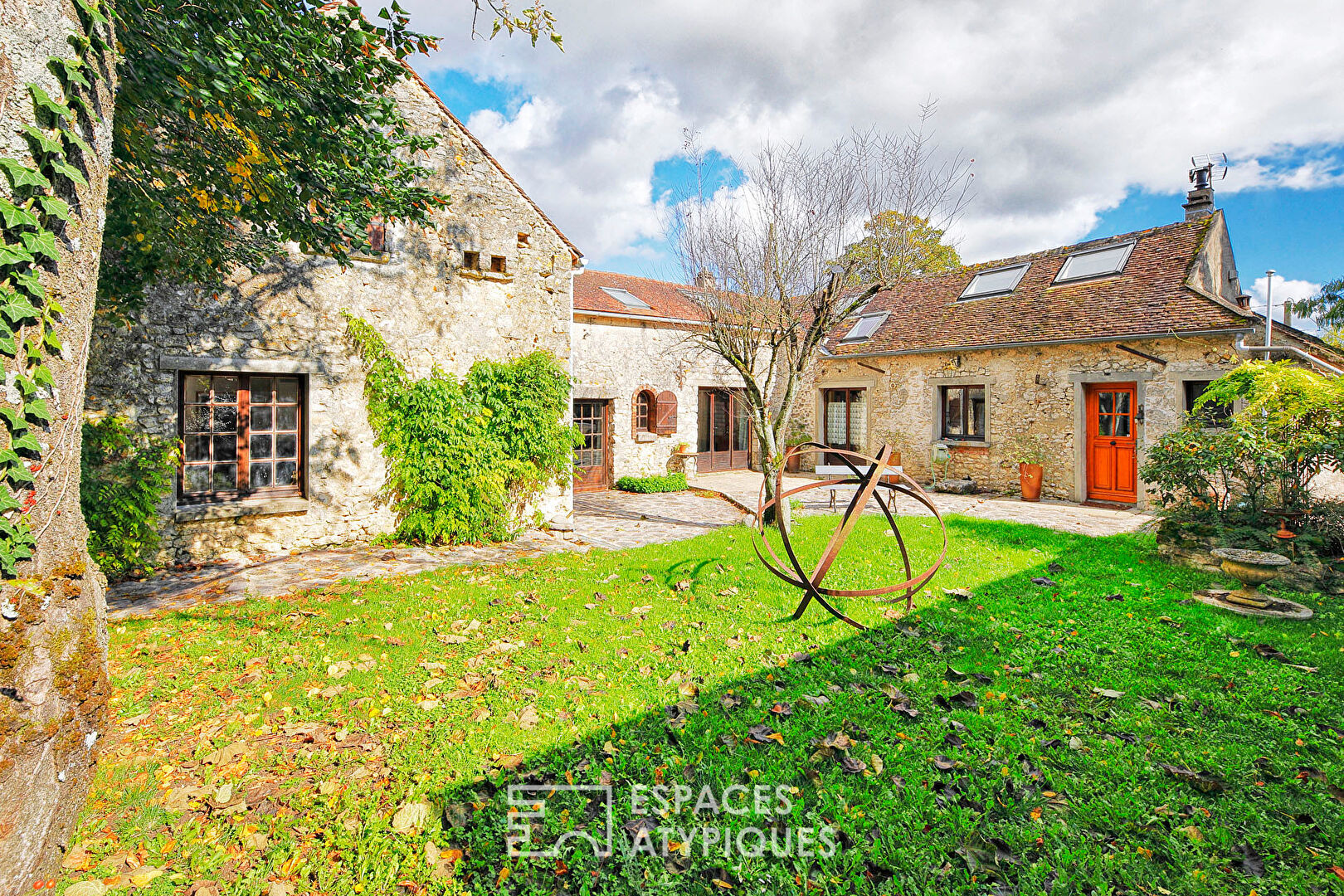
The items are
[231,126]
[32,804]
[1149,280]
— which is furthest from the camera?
[1149,280]

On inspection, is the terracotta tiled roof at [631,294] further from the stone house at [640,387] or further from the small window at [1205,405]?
the small window at [1205,405]

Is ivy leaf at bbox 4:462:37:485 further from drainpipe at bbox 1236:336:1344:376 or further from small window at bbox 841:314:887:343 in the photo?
small window at bbox 841:314:887:343

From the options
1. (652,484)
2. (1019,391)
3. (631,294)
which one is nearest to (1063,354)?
(1019,391)

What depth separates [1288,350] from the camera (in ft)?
31.0

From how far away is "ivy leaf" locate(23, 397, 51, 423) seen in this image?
2324 millimetres

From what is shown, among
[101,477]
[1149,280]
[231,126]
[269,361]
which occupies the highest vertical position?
[1149,280]

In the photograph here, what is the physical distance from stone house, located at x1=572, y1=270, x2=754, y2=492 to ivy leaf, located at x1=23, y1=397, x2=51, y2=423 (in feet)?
35.4

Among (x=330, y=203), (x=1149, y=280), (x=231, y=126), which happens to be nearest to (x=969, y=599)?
(x=330, y=203)

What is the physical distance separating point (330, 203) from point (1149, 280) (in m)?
13.8

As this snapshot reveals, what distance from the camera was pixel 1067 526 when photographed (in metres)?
9.24

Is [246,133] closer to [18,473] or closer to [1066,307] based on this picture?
[18,473]

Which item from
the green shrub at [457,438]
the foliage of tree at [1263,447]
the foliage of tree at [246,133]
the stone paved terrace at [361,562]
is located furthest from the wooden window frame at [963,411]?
the foliage of tree at [246,133]

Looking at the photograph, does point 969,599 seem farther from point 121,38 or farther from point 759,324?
point 121,38

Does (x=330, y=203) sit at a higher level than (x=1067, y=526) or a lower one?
higher
